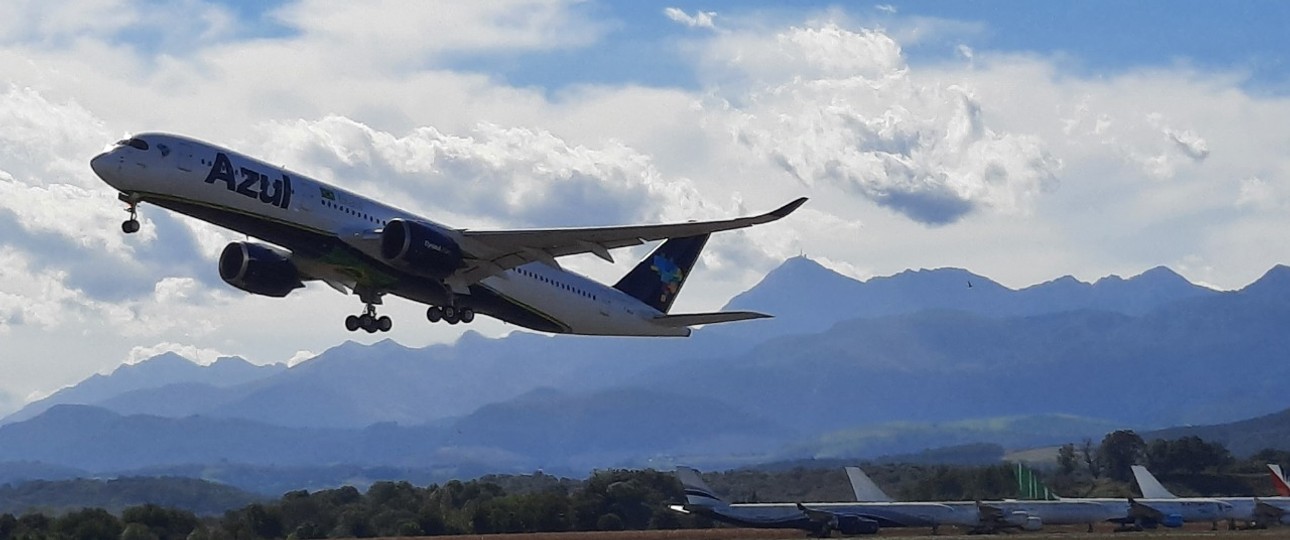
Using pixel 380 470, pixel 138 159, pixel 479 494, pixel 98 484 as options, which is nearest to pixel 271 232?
pixel 138 159

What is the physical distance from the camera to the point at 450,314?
4303 centimetres

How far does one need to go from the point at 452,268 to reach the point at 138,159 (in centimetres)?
812

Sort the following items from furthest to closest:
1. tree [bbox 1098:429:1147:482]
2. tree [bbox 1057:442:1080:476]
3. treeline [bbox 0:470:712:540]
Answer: tree [bbox 1057:442:1080:476] < tree [bbox 1098:429:1147:482] < treeline [bbox 0:470:712:540]

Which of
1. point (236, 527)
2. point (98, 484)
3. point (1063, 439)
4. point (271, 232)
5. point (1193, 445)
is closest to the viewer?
point (271, 232)

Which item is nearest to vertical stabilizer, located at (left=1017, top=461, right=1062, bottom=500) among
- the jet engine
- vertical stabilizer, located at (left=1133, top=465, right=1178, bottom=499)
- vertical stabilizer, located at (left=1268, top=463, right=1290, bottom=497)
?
vertical stabilizer, located at (left=1133, top=465, right=1178, bottom=499)

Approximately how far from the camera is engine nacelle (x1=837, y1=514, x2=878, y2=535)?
186 feet

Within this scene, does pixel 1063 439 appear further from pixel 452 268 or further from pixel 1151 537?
pixel 452 268

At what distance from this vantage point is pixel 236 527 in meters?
53.3

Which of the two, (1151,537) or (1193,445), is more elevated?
(1193,445)

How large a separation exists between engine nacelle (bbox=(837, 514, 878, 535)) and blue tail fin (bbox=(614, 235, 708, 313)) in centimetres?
1137

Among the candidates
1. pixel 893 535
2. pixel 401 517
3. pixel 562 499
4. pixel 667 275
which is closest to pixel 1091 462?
pixel 893 535

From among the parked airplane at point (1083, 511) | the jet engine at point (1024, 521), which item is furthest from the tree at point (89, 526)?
the jet engine at point (1024, 521)

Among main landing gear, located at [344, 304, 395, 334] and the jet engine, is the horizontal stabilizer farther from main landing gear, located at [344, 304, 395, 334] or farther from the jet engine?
the jet engine

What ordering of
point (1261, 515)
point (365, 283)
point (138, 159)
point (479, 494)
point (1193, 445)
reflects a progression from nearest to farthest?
point (138, 159)
point (365, 283)
point (1261, 515)
point (479, 494)
point (1193, 445)
